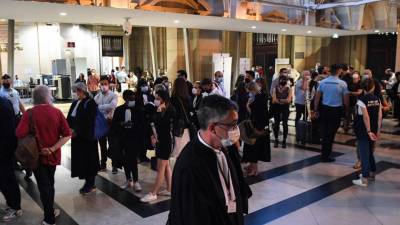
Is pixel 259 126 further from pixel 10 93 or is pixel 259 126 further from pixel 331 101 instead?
pixel 10 93

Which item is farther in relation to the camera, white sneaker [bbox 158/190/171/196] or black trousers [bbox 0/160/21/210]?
white sneaker [bbox 158/190/171/196]

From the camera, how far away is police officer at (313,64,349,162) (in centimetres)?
638

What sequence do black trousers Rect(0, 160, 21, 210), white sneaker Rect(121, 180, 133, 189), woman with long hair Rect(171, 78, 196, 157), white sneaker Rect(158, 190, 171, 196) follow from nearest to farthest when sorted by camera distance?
black trousers Rect(0, 160, 21, 210) < woman with long hair Rect(171, 78, 196, 157) < white sneaker Rect(158, 190, 171, 196) < white sneaker Rect(121, 180, 133, 189)

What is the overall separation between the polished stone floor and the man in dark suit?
164mm

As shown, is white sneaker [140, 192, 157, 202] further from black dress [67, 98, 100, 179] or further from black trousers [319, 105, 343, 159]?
black trousers [319, 105, 343, 159]

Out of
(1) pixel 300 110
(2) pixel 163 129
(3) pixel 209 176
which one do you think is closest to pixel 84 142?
(2) pixel 163 129

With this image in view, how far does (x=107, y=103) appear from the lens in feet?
18.9

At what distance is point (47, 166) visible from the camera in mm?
3818

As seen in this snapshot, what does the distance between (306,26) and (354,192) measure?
8.99 metres

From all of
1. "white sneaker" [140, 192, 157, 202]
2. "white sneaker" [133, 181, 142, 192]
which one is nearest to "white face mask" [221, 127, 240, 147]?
"white sneaker" [140, 192, 157, 202]

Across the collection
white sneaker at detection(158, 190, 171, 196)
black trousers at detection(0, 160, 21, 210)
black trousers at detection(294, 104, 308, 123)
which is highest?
black trousers at detection(294, 104, 308, 123)

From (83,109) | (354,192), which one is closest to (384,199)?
(354,192)

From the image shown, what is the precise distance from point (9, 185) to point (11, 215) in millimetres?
358

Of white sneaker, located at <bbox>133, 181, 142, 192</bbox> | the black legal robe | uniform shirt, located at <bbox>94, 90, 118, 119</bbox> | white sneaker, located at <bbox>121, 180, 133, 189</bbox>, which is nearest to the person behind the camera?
the black legal robe
